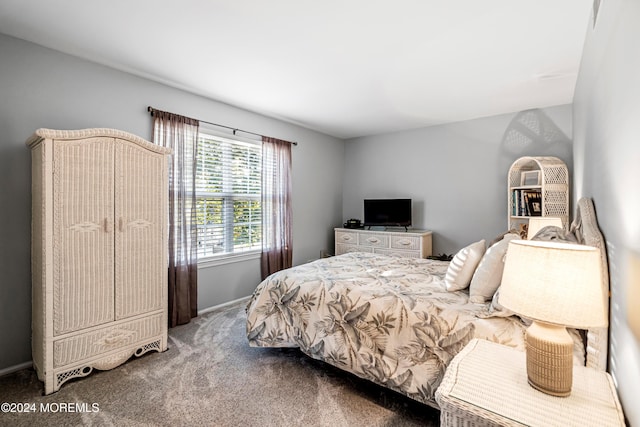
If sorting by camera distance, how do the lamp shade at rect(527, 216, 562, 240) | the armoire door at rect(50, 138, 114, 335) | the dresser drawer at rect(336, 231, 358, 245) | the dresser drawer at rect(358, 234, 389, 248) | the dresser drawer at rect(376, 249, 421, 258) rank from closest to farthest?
the armoire door at rect(50, 138, 114, 335)
the lamp shade at rect(527, 216, 562, 240)
the dresser drawer at rect(376, 249, 421, 258)
the dresser drawer at rect(358, 234, 389, 248)
the dresser drawer at rect(336, 231, 358, 245)

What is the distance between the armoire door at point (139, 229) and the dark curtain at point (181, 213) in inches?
21.2

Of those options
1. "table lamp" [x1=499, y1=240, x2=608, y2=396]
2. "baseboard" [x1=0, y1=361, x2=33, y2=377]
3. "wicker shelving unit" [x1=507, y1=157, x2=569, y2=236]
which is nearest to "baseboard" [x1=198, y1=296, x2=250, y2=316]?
"baseboard" [x1=0, y1=361, x2=33, y2=377]

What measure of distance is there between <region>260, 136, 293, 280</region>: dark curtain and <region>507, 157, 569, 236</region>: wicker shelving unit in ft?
9.75

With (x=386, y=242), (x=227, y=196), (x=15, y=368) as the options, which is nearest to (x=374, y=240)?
(x=386, y=242)

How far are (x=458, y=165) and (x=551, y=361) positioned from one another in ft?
12.3

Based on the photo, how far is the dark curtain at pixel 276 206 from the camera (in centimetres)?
404

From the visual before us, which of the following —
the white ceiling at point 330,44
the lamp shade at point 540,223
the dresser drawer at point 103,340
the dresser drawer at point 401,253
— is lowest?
the dresser drawer at point 103,340

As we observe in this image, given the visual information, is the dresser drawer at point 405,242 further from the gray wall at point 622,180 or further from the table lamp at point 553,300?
the table lamp at point 553,300

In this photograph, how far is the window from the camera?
341 cm

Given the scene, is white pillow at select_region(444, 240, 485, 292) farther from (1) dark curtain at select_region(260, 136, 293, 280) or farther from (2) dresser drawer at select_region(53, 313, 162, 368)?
(1) dark curtain at select_region(260, 136, 293, 280)

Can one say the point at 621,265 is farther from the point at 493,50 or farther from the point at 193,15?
the point at 193,15

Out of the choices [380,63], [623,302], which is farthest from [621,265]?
[380,63]

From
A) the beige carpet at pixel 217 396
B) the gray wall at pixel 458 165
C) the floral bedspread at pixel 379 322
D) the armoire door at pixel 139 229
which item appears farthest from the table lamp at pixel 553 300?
the gray wall at pixel 458 165

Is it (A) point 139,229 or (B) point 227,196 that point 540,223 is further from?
(A) point 139,229
